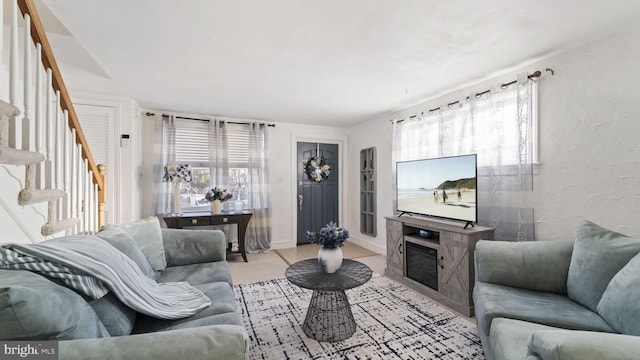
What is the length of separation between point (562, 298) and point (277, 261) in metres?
3.23

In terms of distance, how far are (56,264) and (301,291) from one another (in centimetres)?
221

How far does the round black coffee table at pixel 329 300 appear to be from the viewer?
1985 mm

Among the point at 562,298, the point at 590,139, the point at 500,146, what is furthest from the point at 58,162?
the point at 590,139

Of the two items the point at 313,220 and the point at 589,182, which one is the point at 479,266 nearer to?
the point at 589,182

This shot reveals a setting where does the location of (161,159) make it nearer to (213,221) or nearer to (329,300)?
(213,221)

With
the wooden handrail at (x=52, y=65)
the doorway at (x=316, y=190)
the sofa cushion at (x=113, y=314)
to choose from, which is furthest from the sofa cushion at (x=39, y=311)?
the doorway at (x=316, y=190)

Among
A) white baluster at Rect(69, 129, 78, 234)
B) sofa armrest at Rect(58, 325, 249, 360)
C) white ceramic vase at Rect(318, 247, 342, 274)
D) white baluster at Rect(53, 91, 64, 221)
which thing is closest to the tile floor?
white ceramic vase at Rect(318, 247, 342, 274)

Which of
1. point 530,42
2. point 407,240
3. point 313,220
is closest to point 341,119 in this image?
point 313,220

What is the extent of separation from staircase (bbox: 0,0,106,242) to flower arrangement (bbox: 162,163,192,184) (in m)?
1.68

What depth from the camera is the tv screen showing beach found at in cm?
262

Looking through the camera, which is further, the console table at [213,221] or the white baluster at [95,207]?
the console table at [213,221]

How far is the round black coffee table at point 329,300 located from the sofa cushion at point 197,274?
51cm

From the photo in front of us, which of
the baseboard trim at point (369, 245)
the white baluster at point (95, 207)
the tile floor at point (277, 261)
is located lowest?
the tile floor at point (277, 261)

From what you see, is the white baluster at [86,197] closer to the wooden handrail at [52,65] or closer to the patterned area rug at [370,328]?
the wooden handrail at [52,65]
